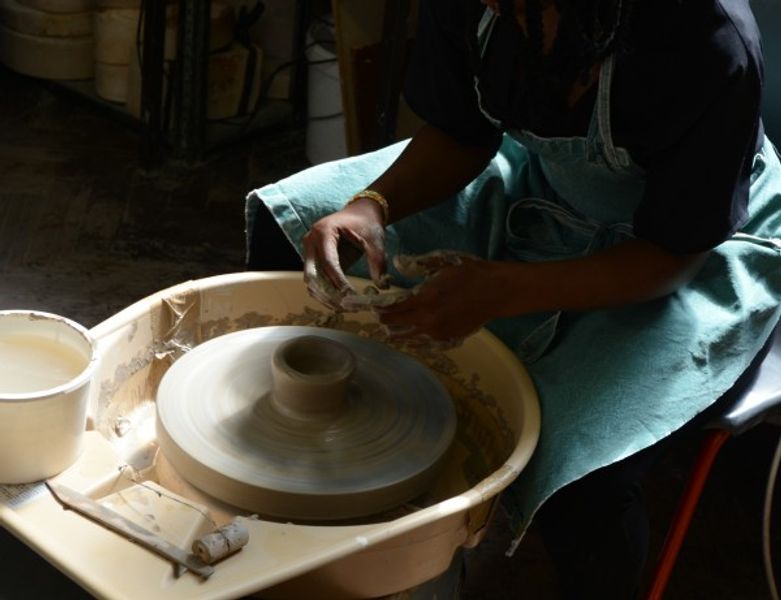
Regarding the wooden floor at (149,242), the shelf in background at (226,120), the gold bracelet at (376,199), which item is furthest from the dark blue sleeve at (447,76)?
the shelf in background at (226,120)

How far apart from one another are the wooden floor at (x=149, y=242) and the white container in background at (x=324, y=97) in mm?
97

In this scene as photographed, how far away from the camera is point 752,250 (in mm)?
1484

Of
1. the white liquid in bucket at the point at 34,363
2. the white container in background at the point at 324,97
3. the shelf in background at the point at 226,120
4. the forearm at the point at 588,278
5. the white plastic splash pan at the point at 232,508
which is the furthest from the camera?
the shelf in background at the point at 226,120

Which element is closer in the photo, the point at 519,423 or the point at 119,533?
the point at 119,533

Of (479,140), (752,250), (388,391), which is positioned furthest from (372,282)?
(752,250)

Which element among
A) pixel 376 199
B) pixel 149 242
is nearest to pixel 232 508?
pixel 376 199

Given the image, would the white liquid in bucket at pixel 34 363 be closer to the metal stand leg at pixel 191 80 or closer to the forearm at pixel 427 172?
the forearm at pixel 427 172

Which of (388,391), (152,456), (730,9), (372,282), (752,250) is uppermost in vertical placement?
(730,9)

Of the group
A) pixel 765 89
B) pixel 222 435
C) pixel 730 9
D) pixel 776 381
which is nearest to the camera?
pixel 730 9

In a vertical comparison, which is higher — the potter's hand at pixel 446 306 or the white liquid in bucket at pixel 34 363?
the potter's hand at pixel 446 306

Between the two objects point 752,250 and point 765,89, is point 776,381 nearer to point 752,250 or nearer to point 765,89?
point 752,250

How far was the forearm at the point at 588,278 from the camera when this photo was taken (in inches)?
53.9

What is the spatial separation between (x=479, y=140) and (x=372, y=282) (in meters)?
0.27

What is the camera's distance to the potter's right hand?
1433 millimetres
